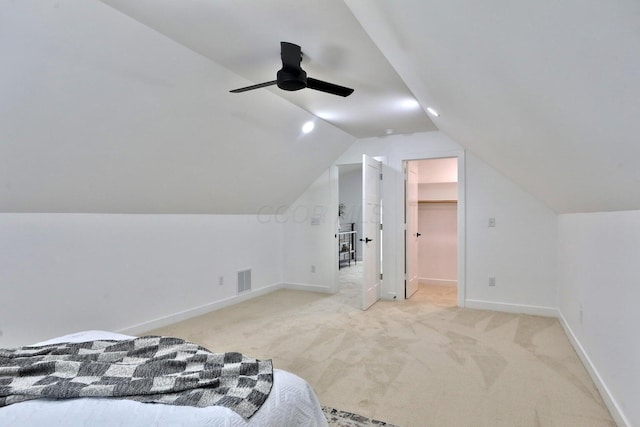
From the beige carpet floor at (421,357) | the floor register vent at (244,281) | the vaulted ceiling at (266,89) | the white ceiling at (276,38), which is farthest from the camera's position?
the floor register vent at (244,281)

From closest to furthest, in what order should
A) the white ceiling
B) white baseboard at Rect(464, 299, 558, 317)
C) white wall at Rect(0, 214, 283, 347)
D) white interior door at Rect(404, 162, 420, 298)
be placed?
the white ceiling
white wall at Rect(0, 214, 283, 347)
white baseboard at Rect(464, 299, 558, 317)
white interior door at Rect(404, 162, 420, 298)

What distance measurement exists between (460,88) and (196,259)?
3.63 metres

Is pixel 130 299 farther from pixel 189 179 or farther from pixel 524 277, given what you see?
pixel 524 277

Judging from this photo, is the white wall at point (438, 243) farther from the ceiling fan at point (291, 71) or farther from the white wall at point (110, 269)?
the ceiling fan at point (291, 71)

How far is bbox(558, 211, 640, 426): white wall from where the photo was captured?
76.1 inches

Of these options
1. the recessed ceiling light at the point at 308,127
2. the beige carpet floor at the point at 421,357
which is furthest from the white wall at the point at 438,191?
the recessed ceiling light at the point at 308,127

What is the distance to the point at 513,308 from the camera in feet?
14.9

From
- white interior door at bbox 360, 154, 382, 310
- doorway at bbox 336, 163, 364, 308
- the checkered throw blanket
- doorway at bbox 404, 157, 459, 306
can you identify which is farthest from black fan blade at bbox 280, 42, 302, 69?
doorway at bbox 336, 163, 364, 308

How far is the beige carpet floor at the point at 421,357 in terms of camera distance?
2.30 meters

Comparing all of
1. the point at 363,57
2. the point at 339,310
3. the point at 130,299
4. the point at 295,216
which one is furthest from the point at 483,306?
the point at 130,299

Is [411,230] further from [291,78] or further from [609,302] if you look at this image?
[291,78]

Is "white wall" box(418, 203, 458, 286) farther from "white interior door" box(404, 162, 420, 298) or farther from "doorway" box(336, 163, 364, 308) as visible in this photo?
"doorway" box(336, 163, 364, 308)

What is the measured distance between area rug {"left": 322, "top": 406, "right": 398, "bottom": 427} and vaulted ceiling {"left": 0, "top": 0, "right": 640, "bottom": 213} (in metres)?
1.84

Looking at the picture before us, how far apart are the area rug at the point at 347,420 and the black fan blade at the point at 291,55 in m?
2.36
